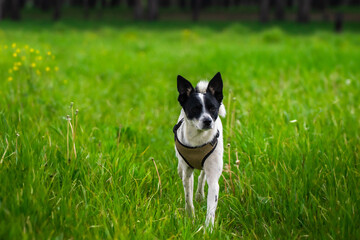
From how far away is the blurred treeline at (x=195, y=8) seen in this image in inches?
1380

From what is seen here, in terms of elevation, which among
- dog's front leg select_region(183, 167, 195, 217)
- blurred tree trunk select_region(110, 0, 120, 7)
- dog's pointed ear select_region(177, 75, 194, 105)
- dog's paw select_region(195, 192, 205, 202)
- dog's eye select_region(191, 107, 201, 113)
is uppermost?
blurred tree trunk select_region(110, 0, 120, 7)

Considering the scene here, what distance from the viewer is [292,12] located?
4434cm

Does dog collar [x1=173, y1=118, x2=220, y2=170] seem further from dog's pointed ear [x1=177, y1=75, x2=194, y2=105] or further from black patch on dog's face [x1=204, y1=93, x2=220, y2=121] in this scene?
dog's pointed ear [x1=177, y1=75, x2=194, y2=105]

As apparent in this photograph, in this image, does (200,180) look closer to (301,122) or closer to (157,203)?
(157,203)

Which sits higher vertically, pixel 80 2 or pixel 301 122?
pixel 80 2

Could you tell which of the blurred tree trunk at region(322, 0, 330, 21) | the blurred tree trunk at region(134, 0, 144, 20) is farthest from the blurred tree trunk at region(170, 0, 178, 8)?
the blurred tree trunk at region(322, 0, 330, 21)

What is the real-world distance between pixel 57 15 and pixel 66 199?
36.2 m

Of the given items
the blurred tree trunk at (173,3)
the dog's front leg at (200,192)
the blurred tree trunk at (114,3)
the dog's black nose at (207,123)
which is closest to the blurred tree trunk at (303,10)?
the blurred tree trunk at (173,3)

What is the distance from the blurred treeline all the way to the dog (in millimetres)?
32806

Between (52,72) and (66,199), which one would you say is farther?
(52,72)

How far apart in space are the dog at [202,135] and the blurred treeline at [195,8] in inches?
1292

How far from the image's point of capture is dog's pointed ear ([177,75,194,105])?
272cm

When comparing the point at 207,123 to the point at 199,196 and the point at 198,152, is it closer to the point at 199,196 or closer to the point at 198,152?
the point at 198,152

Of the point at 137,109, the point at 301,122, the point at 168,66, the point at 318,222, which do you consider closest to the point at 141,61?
the point at 168,66
